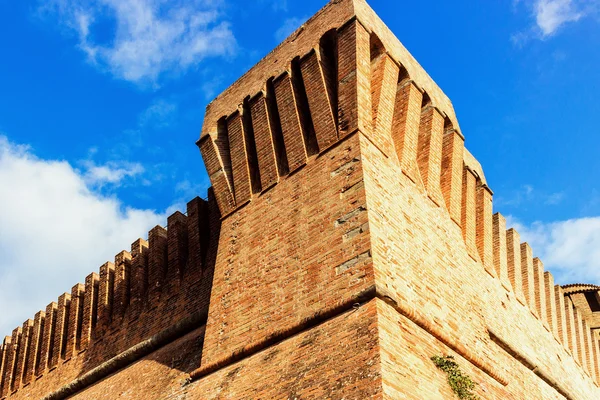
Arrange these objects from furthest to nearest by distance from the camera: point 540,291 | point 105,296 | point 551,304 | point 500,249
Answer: point 551,304 < point 540,291 < point 500,249 < point 105,296

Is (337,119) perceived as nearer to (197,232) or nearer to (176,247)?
(197,232)

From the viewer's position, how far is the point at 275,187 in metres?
8.88

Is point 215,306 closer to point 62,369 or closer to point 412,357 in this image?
point 412,357

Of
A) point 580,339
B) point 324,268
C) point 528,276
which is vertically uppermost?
point 528,276

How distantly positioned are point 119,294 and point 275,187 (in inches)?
161

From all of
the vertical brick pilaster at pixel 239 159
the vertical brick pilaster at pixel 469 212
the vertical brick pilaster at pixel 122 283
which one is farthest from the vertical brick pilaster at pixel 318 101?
the vertical brick pilaster at pixel 122 283

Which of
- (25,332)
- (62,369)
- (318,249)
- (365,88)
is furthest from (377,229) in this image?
(25,332)

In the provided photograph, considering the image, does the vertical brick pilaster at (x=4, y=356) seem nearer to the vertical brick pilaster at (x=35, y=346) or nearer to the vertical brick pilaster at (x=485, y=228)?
the vertical brick pilaster at (x=35, y=346)

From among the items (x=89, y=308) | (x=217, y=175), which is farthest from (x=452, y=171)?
(x=89, y=308)

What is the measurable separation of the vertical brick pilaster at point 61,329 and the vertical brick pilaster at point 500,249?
7.39m

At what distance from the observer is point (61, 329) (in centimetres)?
1264

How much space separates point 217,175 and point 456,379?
4335 millimetres

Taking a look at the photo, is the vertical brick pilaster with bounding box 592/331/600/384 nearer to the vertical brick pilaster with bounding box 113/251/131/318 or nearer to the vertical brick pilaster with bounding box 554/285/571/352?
the vertical brick pilaster with bounding box 554/285/571/352

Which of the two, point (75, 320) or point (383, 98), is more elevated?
point (383, 98)
